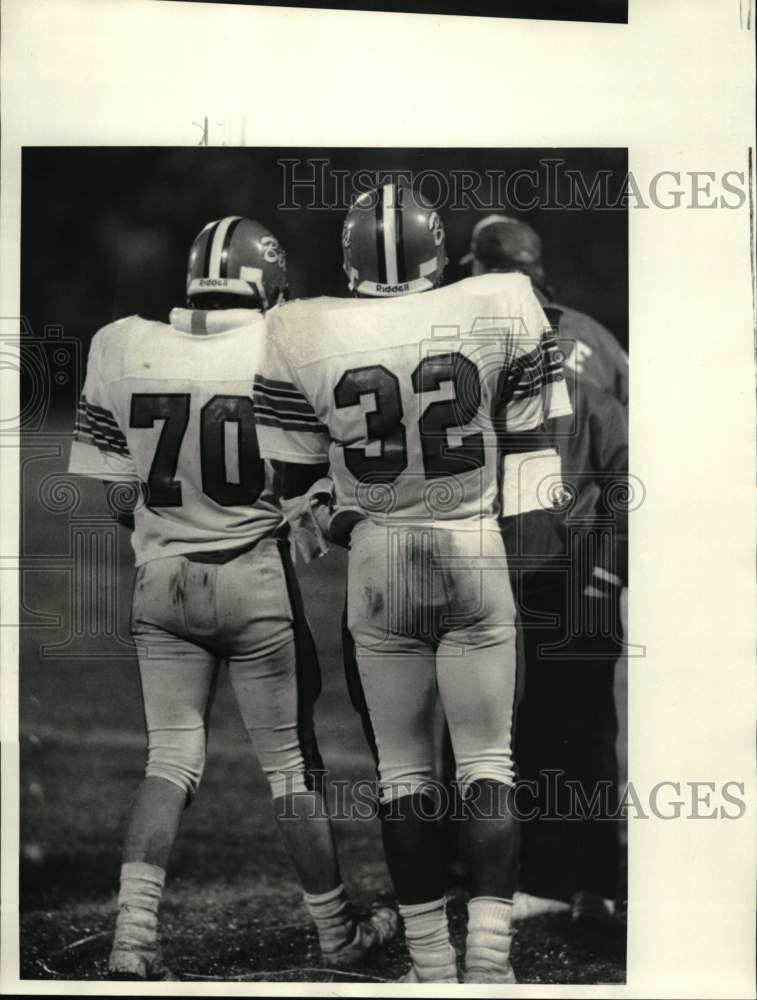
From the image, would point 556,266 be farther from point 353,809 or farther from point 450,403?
point 353,809

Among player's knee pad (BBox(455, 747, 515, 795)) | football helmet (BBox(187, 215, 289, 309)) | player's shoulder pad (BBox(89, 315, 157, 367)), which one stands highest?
football helmet (BBox(187, 215, 289, 309))

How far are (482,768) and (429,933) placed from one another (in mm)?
290

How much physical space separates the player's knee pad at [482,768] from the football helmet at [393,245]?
784mm

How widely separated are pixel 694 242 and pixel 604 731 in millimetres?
848

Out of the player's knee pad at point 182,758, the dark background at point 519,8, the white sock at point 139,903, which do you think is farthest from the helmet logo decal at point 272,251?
the white sock at point 139,903

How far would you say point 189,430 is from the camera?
1686mm

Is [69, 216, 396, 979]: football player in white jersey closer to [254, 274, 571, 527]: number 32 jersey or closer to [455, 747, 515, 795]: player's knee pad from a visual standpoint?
[254, 274, 571, 527]: number 32 jersey

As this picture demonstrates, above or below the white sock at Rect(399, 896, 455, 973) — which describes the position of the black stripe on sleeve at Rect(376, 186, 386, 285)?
above

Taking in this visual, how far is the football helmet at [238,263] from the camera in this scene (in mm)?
1690

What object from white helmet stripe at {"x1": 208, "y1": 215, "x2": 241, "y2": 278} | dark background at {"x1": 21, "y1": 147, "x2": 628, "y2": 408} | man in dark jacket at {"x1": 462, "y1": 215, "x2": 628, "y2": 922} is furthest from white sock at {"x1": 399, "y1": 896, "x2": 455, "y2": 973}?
white helmet stripe at {"x1": 208, "y1": 215, "x2": 241, "y2": 278}

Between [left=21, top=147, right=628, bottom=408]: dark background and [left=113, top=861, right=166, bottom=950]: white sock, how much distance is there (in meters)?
0.89

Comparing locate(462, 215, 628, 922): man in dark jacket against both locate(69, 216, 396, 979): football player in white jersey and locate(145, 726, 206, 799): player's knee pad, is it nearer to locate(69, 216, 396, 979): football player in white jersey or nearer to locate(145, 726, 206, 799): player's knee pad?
locate(69, 216, 396, 979): football player in white jersey

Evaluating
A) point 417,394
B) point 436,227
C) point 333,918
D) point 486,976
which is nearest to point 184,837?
point 333,918

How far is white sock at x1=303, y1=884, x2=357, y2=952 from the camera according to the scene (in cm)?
170
